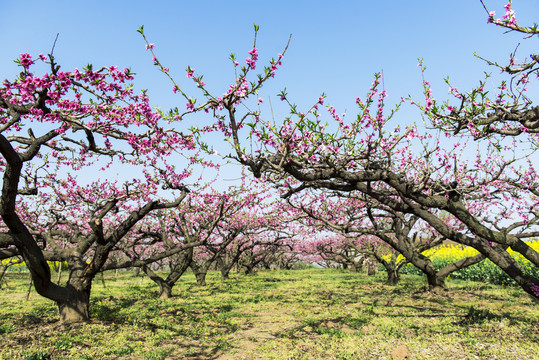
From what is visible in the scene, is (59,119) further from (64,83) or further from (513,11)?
(513,11)

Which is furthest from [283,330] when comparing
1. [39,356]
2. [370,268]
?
[370,268]

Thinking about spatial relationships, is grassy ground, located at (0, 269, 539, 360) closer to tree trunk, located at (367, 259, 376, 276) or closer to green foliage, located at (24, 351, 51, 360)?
green foliage, located at (24, 351, 51, 360)

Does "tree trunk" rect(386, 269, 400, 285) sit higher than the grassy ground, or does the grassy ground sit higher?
"tree trunk" rect(386, 269, 400, 285)

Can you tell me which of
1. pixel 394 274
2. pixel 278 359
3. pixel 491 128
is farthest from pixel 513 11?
pixel 394 274

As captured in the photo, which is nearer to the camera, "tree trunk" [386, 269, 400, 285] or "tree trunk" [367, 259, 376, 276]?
"tree trunk" [386, 269, 400, 285]

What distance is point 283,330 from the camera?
10727 millimetres

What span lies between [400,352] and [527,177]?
1161 centimetres

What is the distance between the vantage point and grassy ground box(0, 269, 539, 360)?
8.25 meters

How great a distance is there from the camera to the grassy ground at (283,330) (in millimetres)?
8250

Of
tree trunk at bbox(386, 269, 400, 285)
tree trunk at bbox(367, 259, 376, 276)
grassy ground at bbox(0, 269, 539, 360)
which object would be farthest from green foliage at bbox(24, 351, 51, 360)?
tree trunk at bbox(367, 259, 376, 276)

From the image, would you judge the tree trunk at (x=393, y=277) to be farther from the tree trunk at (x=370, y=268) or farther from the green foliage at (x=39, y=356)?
the green foliage at (x=39, y=356)

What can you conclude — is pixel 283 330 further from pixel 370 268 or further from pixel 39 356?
pixel 370 268

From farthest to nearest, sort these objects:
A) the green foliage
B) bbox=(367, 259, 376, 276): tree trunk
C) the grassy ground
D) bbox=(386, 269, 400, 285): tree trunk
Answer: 1. bbox=(367, 259, 376, 276): tree trunk
2. bbox=(386, 269, 400, 285): tree trunk
3. the grassy ground
4. the green foliage

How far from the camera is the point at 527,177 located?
48.9 feet
